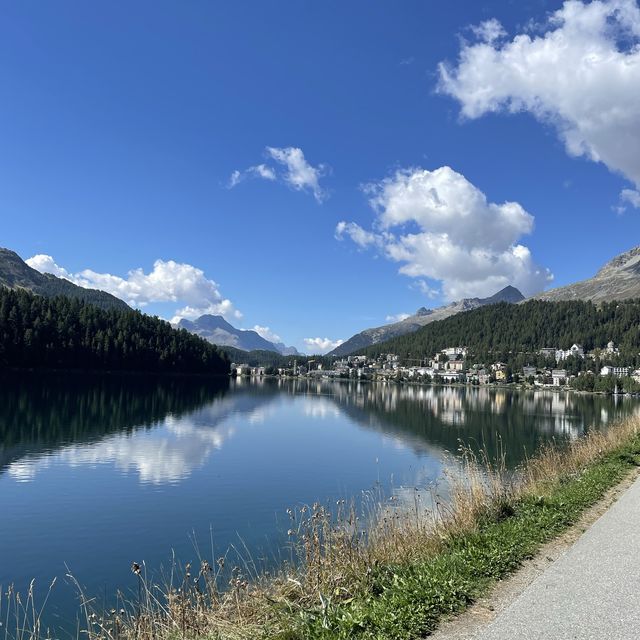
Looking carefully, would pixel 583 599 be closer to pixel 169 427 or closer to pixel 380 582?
pixel 380 582

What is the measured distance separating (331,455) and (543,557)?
30760 millimetres

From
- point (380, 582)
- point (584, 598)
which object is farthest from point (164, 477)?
point (584, 598)

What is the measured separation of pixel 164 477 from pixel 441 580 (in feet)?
76.9

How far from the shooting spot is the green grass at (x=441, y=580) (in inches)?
261

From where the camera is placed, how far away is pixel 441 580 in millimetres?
7895

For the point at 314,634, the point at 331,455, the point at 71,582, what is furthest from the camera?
the point at 331,455

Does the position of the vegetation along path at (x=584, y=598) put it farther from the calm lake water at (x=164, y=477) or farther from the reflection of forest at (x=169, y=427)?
the reflection of forest at (x=169, y=427)

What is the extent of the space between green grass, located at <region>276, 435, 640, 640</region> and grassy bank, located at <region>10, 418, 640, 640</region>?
2 centimetres

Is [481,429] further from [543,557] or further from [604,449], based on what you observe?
[543,557]

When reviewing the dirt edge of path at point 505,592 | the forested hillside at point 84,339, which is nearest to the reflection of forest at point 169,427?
the dirt edge of path at point 505,592

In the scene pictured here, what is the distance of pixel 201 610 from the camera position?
830cm

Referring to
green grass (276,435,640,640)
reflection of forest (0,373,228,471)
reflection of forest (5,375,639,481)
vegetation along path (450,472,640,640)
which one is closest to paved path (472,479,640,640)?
vegetation along path (450,472,640,640)

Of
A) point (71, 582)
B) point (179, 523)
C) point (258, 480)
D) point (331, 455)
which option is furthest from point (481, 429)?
point (71, 582)

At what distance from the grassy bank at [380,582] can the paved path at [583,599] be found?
2.37 ft
